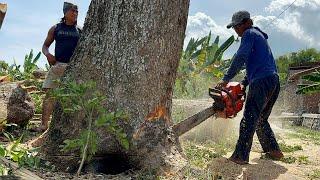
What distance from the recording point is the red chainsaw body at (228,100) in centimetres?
568

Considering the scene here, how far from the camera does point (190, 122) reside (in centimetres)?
554

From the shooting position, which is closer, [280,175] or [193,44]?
[280,175]

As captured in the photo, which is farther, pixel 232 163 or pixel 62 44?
pixel 62 44

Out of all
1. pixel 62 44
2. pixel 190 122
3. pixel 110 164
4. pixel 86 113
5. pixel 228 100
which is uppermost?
pixel 62 44

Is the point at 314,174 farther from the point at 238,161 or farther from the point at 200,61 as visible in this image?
the point at 200,61

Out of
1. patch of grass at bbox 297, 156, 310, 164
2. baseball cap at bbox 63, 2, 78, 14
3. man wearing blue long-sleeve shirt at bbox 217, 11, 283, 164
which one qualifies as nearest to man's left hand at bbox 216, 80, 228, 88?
man wearing blue long-sleeve shirt at bbox 217, 11, 283, 164

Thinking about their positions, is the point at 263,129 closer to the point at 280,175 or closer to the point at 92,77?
the point at 280,175

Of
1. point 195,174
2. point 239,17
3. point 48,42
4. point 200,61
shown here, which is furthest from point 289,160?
point 200,61

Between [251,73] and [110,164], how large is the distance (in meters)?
2.34

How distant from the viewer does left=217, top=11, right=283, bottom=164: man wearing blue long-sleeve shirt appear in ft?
19.1

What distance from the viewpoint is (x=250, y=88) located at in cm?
599

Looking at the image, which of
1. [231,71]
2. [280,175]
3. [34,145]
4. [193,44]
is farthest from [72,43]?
[193,44]

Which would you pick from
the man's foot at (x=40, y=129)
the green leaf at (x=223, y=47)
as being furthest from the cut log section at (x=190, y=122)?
the green leaf at (x=223, y=47)

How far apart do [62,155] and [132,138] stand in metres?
0.65
